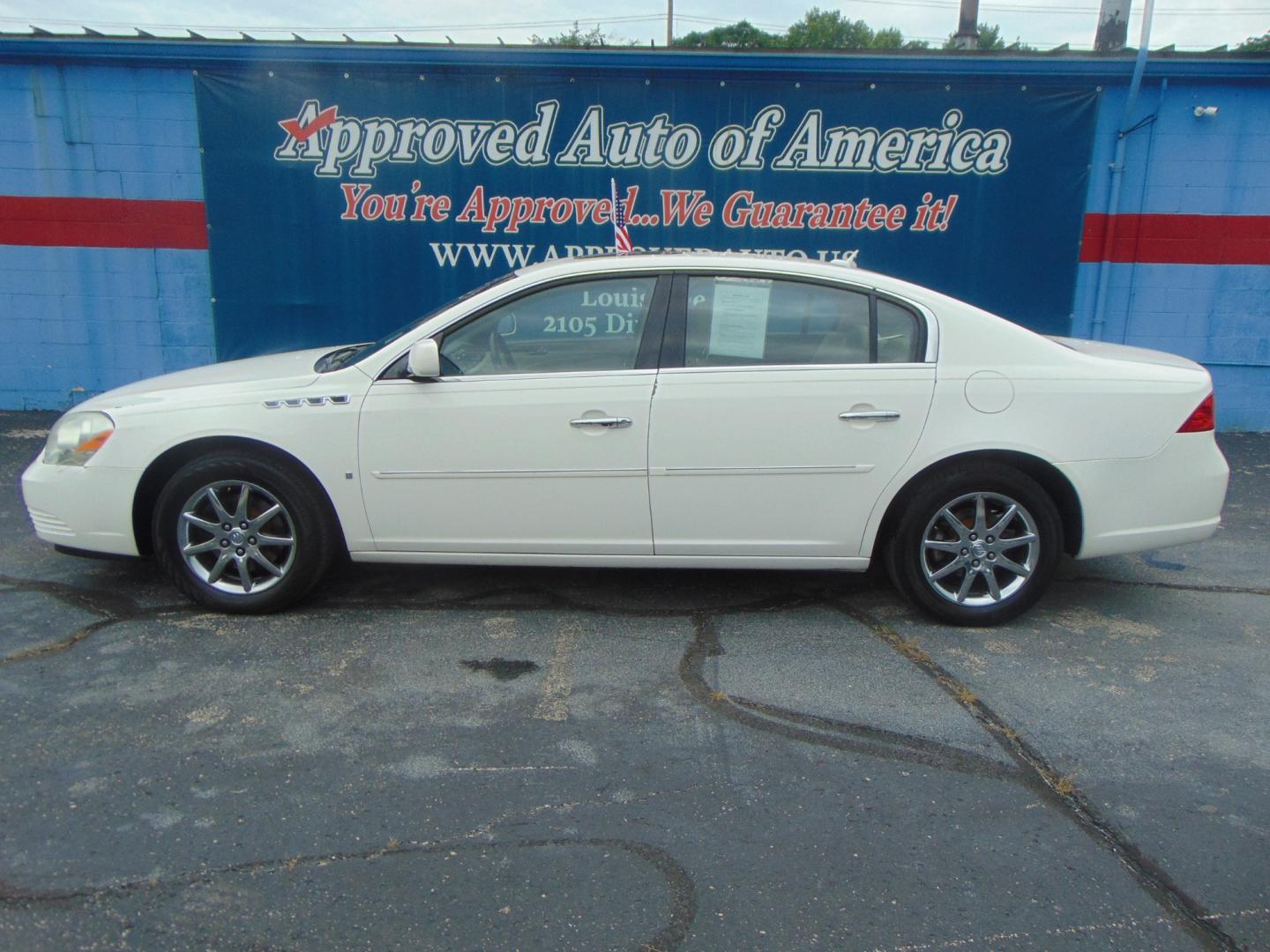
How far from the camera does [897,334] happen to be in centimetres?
437

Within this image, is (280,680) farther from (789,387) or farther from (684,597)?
(789,387)

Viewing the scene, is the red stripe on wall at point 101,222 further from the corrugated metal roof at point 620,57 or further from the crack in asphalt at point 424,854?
the crack in asphalt at point 424,854

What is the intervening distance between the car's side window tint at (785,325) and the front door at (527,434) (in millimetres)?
224

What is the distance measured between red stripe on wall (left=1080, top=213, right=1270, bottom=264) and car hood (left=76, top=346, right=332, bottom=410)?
6993mm

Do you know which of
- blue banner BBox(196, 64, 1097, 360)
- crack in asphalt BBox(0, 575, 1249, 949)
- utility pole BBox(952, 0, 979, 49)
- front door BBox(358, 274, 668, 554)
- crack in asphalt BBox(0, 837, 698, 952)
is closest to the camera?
crack in asphalt BBox(0, 837, 698, 952)

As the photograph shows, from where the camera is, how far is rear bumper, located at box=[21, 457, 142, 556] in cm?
437

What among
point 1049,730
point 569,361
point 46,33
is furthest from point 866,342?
point 46,33

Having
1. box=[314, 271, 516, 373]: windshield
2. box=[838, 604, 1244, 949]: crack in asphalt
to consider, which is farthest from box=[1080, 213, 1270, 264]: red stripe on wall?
box=[314, 271, 516, 373]: windshield

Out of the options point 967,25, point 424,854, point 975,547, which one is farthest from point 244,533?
point 967,25

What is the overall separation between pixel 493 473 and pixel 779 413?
127cm

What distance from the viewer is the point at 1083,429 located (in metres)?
4.26

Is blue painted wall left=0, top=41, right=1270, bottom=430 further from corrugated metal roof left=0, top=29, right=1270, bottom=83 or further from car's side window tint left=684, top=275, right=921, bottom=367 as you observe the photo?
car's side window tint left=684, top=275, right=921, bottom=367

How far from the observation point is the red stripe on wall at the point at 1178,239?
8602 mm

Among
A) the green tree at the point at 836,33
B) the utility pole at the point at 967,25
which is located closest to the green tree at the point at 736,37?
the green tree at the point at 836,33
